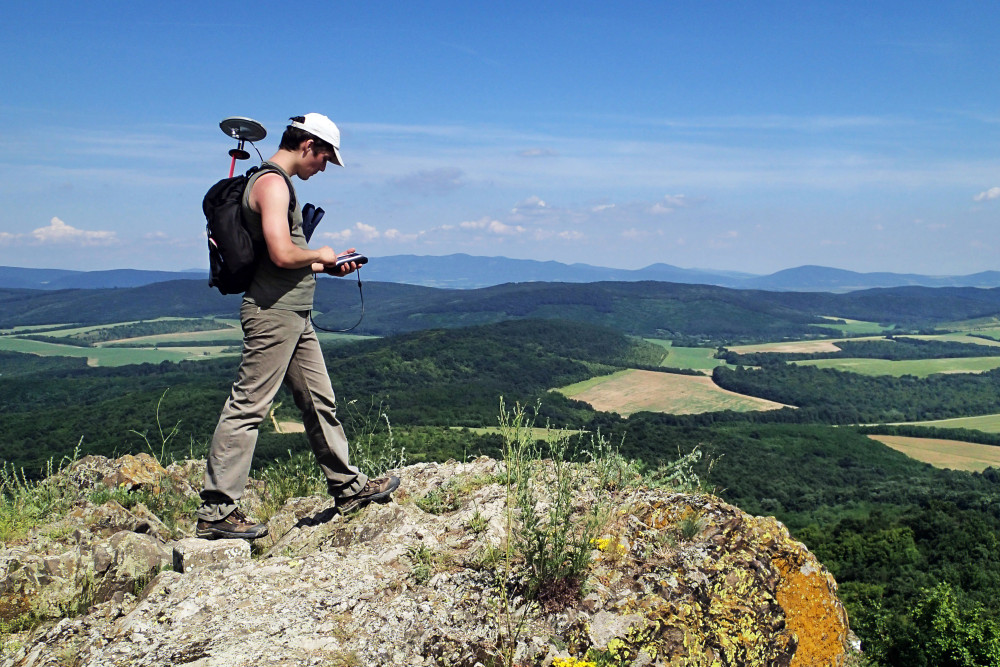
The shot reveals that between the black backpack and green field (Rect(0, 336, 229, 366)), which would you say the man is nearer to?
the black backpack

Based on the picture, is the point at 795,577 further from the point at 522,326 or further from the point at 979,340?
the point at 979,340

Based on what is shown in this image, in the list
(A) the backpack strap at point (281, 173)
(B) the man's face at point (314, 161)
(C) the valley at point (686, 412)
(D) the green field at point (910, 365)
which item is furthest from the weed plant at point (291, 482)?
(D) the green field at point (910, 365)

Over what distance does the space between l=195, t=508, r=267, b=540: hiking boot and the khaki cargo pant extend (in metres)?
0.05

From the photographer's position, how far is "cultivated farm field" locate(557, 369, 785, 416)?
8788cm

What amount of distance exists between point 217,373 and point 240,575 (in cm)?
9867

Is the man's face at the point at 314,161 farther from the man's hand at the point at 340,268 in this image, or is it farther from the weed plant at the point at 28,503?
the weed plant at the point at 28,503

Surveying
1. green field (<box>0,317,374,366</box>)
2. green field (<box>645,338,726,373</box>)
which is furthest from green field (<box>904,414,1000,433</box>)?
green field (<box>0,317,374,366</box>)

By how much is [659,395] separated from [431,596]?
3686 inches

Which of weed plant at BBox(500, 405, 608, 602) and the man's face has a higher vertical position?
the man's face

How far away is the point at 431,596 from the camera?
320 cm

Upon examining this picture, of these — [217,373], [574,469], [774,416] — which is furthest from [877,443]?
[217,373]

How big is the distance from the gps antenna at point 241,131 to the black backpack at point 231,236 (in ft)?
0.67

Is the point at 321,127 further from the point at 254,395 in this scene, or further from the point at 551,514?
the point at 551,514

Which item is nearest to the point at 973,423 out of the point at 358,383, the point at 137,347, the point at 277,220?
the point at 358,383
